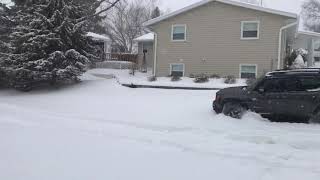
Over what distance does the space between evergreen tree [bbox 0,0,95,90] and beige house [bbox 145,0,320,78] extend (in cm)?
582

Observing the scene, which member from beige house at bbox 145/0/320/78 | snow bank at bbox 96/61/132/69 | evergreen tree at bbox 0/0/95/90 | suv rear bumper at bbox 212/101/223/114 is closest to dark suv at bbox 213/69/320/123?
suv rear bumper at bbox 212/101/223/114

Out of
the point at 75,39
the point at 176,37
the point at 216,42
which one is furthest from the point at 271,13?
the point at 75,39

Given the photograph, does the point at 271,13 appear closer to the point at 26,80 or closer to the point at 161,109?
the point at 161,109

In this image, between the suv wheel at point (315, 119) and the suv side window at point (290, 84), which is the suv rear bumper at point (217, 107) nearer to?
the suv side window at point (290, 84)

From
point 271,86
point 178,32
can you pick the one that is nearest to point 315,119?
point 271,86

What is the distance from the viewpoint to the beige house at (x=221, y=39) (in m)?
27.0

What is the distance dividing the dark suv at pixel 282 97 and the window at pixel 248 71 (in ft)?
43.5

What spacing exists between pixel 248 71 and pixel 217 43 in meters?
2.51

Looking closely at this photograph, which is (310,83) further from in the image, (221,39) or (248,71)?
Result: (221,39)

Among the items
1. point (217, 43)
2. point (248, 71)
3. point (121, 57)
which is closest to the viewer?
point (248, 71)

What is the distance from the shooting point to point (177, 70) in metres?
30.2

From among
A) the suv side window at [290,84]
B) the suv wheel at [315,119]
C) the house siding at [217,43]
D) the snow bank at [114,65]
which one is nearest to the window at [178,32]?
the house siding at [217,43]

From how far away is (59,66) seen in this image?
26.1 m

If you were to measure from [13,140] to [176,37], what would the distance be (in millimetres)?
19780
